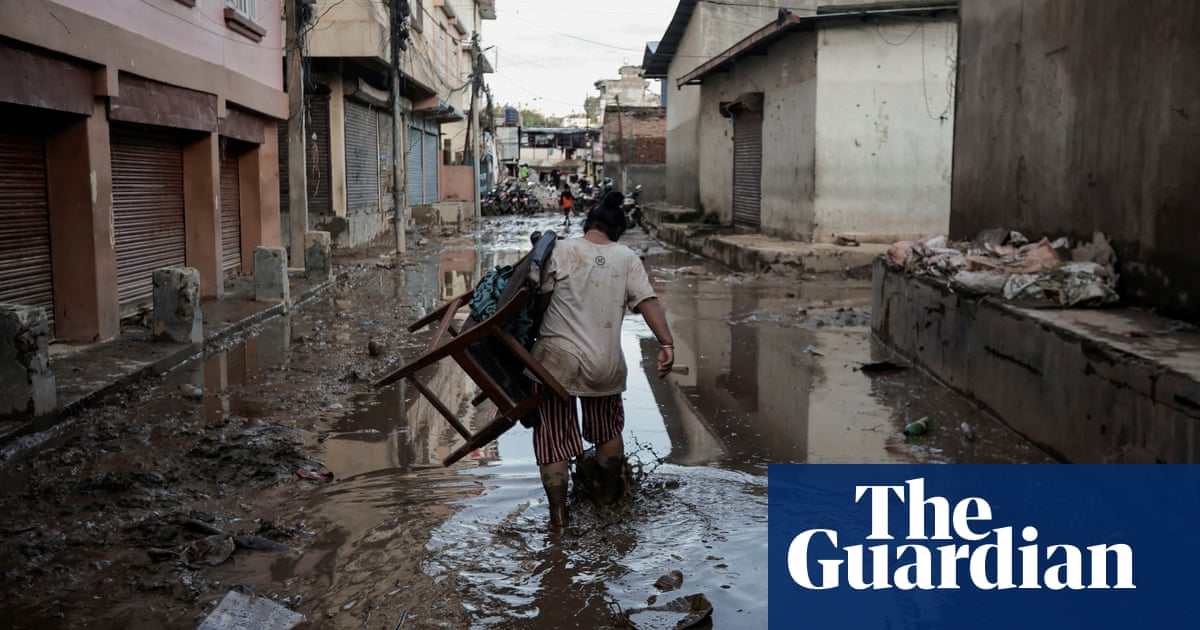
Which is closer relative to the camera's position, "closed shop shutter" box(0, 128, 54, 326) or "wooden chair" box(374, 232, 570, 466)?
"wooden chair" box(374, 232, 570, 466)

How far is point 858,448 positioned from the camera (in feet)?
21.4

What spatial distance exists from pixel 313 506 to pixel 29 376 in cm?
252

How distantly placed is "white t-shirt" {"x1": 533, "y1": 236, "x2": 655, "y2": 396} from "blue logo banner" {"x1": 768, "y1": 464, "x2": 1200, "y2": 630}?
44.1 inches

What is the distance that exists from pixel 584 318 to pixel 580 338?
10 centimetres

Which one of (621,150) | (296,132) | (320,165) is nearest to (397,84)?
(320,165)

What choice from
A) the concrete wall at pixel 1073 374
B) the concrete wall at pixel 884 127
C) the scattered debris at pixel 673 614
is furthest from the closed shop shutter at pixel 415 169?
the scattered debris at pixel 673 614

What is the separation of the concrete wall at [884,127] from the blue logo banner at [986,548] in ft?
39.6

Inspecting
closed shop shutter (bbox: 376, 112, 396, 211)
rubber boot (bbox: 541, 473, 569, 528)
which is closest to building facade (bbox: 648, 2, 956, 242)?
closed shop shutter (bbox: 376, 112, 396, 211)

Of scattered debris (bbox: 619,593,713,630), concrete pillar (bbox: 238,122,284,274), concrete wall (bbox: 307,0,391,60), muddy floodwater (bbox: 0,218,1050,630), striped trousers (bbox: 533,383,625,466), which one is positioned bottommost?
scattered debris (bbox: 619,593,713,630)

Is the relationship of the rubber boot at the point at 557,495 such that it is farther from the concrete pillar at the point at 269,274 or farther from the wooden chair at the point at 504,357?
the concrete pillar at the point at 269,274

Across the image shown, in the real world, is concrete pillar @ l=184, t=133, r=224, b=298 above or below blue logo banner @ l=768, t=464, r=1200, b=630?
above

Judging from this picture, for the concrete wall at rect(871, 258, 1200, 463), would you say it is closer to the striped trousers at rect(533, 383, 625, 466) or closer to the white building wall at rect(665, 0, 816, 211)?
the striped trousers at rect(533, 383, 625, 466)

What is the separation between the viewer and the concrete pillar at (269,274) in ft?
42.5

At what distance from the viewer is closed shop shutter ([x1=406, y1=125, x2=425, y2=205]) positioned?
33.4m
